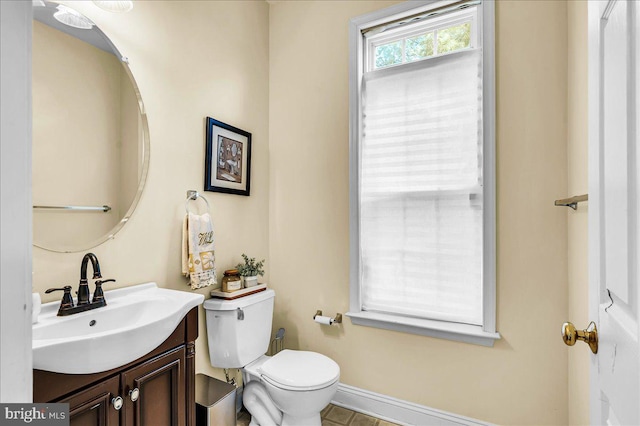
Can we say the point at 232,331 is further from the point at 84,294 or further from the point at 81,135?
the point at 81,135

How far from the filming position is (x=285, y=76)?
2330 millimetres

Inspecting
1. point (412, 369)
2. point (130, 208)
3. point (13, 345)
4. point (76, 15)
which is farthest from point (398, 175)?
point (13, 345)

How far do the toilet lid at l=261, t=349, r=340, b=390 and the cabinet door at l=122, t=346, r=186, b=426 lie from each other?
0.49 meters

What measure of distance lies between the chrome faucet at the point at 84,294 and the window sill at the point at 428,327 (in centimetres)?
135

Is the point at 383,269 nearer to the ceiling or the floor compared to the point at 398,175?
nearer to the floor

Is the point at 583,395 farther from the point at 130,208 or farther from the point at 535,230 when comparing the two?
the point at 130,208

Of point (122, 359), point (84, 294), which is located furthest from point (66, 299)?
point (122, 359)

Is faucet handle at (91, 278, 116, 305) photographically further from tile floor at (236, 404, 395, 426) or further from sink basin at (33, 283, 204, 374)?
tile floor at (236, 404, 395, 426)

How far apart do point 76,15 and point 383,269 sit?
6.22ft

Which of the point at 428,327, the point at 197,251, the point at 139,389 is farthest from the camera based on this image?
the point at 428,327

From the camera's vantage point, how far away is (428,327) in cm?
182

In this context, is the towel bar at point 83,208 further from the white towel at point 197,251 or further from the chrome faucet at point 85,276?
the white towel at point 197,251

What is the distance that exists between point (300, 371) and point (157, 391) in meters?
0.73

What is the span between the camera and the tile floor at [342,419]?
1.92 metres
